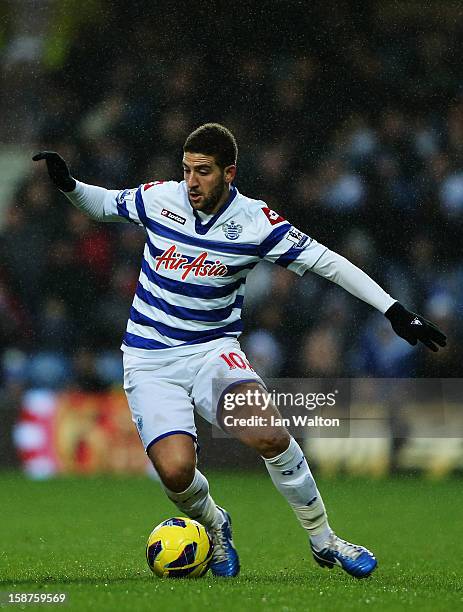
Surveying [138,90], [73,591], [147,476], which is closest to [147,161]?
[138,90]

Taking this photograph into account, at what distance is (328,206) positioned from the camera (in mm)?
10977

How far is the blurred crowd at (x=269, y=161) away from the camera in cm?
1041

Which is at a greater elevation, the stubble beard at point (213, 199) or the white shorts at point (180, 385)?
the stubble beard at point (213, 199)

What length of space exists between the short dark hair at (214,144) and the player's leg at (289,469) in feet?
3.14

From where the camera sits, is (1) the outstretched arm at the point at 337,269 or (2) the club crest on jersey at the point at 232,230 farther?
(2) the club crest on jersey at the point at 232,230

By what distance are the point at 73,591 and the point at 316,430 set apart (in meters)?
5.38

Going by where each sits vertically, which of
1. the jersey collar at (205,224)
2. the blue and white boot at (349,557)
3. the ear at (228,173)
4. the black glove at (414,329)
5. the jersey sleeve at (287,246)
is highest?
the ear at (228,173)

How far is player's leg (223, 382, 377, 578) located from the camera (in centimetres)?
486

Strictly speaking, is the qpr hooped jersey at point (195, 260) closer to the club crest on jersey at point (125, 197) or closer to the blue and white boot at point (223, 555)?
the club crest on jersey at point (125, 197)

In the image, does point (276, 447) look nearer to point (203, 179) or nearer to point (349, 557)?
point (349, 557)

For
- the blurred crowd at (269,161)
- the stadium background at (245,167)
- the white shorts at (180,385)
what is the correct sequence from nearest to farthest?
the white shorts at (180,385)
the stadium background at (245,167)
the blurred crowd at (269,161)

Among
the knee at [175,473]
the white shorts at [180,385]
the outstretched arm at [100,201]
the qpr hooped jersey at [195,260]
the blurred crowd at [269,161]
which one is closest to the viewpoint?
the knee at [175,473]

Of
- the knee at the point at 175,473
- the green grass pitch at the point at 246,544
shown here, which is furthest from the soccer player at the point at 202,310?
the green grass pitch at the point at 246,544

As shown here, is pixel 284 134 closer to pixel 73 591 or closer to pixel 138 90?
pixel 138 90
